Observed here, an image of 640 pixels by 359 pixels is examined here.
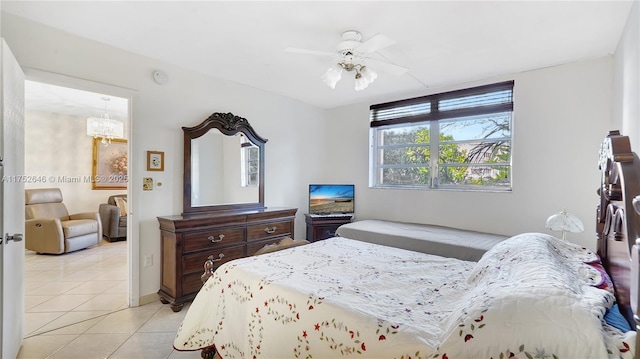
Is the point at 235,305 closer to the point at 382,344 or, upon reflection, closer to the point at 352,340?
the point at 352,340

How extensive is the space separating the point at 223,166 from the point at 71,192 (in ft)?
13.8

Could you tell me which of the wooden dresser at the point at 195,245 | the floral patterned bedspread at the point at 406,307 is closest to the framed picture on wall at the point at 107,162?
the wooden dresser at the point at 195,245

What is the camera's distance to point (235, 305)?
64.9 inches

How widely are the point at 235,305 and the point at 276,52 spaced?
2.25m

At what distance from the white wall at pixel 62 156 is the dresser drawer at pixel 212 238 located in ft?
14.6

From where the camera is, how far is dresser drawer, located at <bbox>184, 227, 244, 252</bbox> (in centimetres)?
289

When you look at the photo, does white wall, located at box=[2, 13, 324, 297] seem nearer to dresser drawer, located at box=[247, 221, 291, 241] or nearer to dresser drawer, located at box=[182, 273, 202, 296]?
dresser drawer, located at box=[182, 273, 202, 296]

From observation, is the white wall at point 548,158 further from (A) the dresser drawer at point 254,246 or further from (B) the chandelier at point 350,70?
(A) the dresser drawer at point 254,246

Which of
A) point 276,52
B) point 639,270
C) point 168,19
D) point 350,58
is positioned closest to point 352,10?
point 350,58

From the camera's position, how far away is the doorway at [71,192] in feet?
9.18

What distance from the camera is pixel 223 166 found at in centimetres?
364

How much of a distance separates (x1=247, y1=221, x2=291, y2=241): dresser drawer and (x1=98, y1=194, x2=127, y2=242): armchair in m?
3.76

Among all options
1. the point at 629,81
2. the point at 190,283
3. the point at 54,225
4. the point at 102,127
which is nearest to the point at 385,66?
the point at 629,81

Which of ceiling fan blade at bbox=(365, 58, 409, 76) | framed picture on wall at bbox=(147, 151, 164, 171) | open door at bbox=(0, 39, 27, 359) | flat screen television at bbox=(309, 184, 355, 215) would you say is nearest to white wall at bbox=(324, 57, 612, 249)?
flat screen television at bbox=(309, 184, 355, 215)
